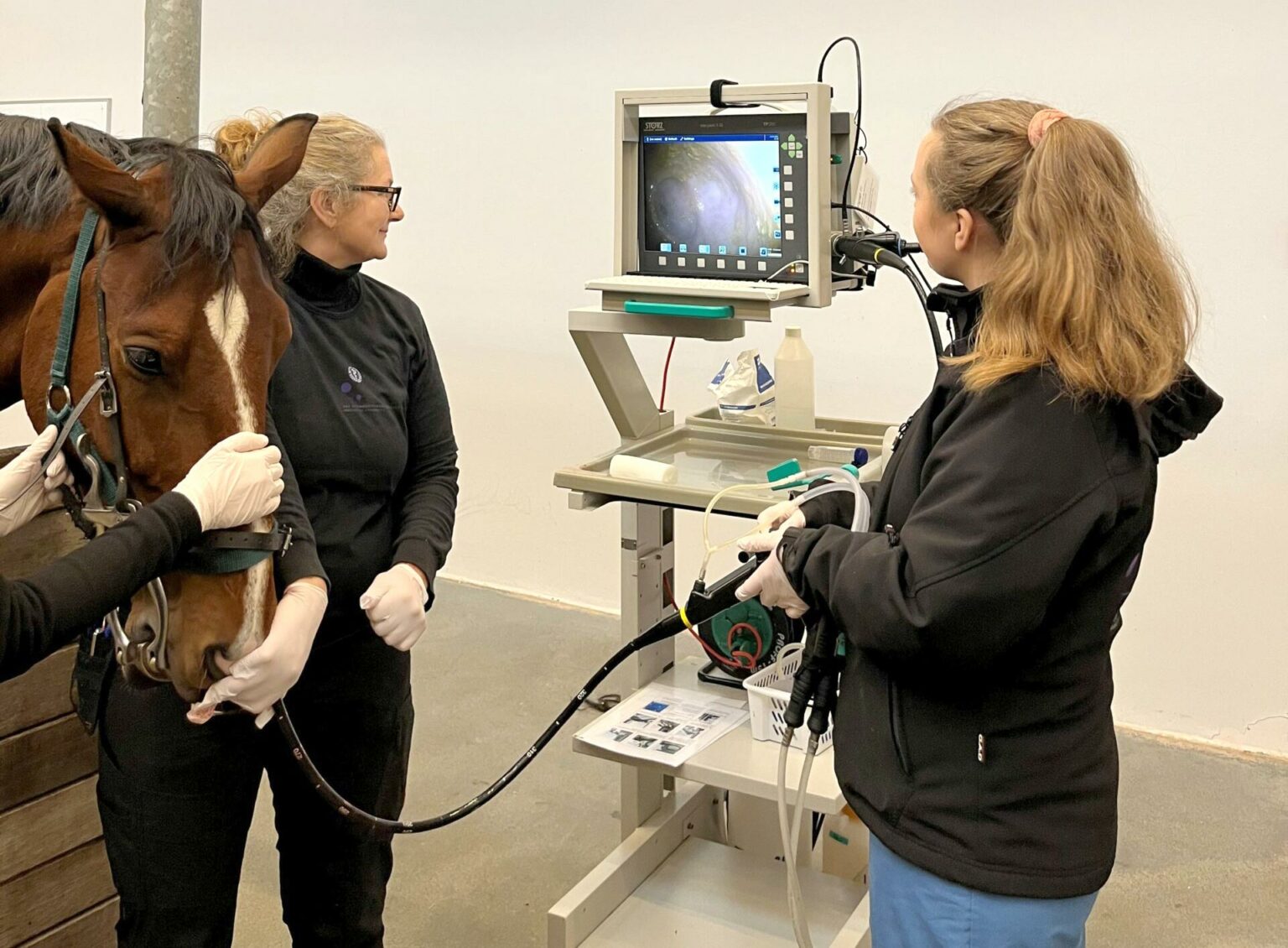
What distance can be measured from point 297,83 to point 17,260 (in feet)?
11.0

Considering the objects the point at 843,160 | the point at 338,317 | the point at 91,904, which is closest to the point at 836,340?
the point at 843,160

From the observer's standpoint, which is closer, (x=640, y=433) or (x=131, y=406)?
(x=131, y=406)

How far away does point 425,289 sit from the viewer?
432cm

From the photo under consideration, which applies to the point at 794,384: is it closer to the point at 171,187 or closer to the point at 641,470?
the point at 641,470

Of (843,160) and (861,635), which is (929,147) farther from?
(843,160)

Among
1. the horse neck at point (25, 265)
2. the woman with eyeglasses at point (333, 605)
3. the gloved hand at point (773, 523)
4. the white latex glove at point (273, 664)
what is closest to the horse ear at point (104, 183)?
the horse neck at point (25, 265)

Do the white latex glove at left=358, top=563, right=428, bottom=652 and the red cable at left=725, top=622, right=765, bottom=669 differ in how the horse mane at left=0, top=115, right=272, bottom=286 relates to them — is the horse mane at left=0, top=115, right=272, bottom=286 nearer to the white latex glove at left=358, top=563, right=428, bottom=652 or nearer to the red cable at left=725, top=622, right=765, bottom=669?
the white latex glove at left=358, top=563, right=428, bottom=652

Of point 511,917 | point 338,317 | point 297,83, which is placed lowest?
point 511,917

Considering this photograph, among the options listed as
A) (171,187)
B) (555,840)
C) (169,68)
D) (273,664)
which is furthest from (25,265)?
(555,840)

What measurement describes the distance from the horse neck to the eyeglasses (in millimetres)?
438

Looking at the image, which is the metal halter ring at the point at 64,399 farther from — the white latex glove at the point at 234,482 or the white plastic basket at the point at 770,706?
the white plastic basket at the point at 770,706

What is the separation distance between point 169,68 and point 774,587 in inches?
61.6

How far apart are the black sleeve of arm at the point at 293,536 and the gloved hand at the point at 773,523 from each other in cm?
50

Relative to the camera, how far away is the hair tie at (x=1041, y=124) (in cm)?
124
